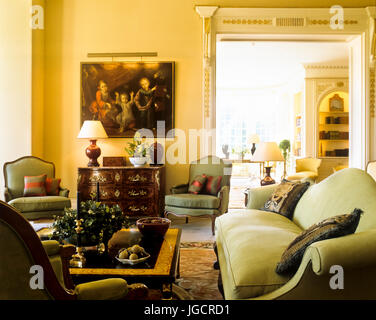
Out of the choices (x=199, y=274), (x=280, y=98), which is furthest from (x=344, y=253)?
(x=280, y=98)

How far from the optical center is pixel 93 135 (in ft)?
15.7

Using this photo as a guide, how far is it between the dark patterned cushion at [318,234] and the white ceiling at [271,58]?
15.1ft

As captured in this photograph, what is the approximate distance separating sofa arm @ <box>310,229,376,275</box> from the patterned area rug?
3.99 ft

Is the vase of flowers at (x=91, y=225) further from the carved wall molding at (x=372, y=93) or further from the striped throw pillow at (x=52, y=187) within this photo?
the carved wall molding at (x=372, y=93)

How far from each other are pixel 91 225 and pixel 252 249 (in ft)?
3.42

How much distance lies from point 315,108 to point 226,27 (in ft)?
14.9

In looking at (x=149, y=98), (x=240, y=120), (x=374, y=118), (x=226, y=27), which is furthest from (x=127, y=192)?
(x=240, y=120)

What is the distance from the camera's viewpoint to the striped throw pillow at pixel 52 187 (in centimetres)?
463

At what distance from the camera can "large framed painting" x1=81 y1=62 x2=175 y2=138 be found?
525 centimetres

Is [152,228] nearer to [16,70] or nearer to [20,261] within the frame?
[20,261]

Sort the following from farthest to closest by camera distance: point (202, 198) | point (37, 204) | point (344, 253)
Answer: point (202, 198) < point (37, 204) < point (344, 253)

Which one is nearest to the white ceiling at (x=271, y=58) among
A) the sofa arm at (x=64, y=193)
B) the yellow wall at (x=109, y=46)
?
the yellow wall at (x=109, y=46)

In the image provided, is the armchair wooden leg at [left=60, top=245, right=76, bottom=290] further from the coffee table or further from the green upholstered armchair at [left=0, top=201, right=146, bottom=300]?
the coffee table

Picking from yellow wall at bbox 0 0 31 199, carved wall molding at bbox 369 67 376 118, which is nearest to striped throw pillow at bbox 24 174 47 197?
yellow wall at bbox 0 0 31 199
